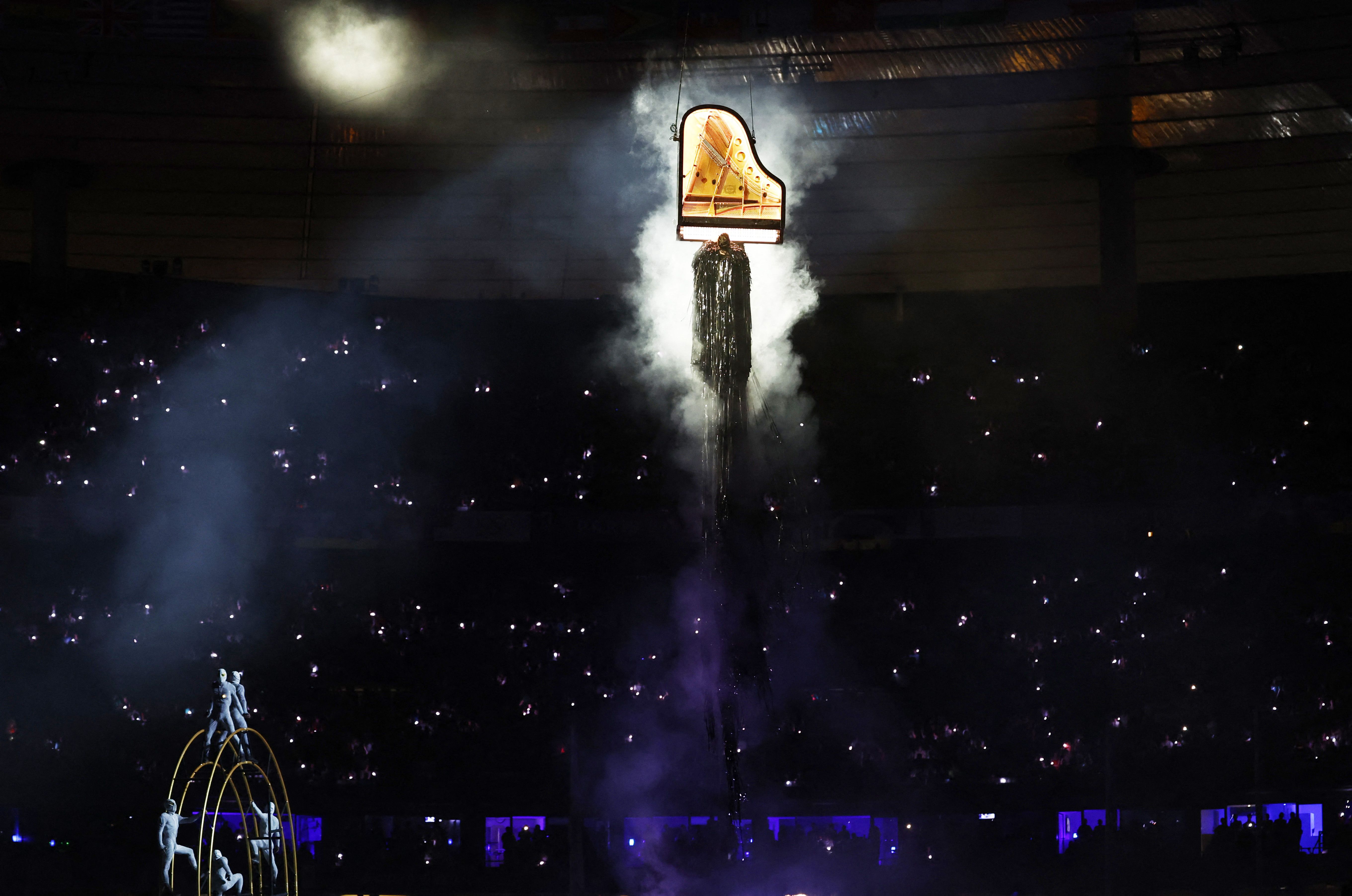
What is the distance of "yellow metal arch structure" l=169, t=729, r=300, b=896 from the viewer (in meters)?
5.36

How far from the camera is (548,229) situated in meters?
12.1

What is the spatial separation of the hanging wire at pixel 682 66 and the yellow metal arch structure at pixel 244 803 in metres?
5.51

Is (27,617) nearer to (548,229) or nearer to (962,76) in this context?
(548,229)

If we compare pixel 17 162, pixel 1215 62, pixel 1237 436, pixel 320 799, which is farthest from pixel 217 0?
pixel 1237 436

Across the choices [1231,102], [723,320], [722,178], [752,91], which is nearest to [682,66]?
[752,91]

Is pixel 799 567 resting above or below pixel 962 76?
below

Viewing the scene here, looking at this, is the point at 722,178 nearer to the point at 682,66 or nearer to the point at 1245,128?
the point at 682,66

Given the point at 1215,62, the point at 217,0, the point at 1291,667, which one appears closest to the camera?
the point at 217,0

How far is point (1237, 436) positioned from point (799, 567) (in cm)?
515

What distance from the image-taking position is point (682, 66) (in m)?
9.82

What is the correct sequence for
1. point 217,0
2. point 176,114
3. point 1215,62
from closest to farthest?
1. point 217,0
2. point 1215,62
3. point 176,114

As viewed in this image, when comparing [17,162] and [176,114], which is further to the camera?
[17,162]

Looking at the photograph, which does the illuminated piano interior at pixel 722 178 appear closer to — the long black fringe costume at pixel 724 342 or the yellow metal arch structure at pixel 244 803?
the long black fringe costume at pixel 724 342

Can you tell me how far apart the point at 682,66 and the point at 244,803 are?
30.2 feet
